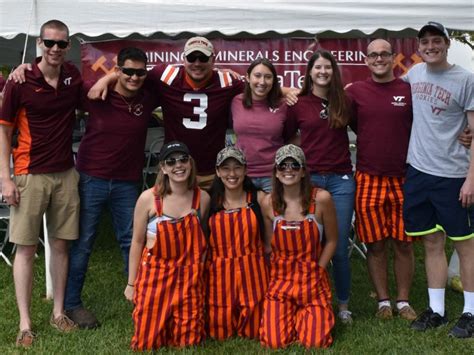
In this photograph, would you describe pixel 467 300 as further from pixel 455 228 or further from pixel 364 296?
pixel 364 296

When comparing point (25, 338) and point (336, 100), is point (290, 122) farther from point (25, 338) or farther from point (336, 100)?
point (25, 338)

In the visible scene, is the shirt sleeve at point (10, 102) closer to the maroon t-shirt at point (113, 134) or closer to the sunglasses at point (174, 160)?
the maroon t-shirt at point (113, 134)

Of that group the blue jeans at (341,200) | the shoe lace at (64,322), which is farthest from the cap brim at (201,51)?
the shoe lace at (64,322)

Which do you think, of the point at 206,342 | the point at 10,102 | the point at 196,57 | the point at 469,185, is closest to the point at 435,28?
the point at 469,185

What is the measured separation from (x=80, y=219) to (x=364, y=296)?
2268 mm

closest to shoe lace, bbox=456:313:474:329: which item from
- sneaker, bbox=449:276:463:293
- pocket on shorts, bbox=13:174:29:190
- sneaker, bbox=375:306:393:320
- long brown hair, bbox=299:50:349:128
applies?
sneaker, bbox=375:306:393:320

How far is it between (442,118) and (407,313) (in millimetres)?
1369

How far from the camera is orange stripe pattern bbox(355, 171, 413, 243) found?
3.86 meters

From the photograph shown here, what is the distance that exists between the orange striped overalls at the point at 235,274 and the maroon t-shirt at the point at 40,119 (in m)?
1.04

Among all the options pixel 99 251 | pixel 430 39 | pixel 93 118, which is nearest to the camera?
pixel 430 39

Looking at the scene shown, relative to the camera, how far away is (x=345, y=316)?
392 cm

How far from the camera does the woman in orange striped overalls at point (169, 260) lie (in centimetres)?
346

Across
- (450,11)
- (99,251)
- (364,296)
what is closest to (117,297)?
(99,251)

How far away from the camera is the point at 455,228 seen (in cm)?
362
